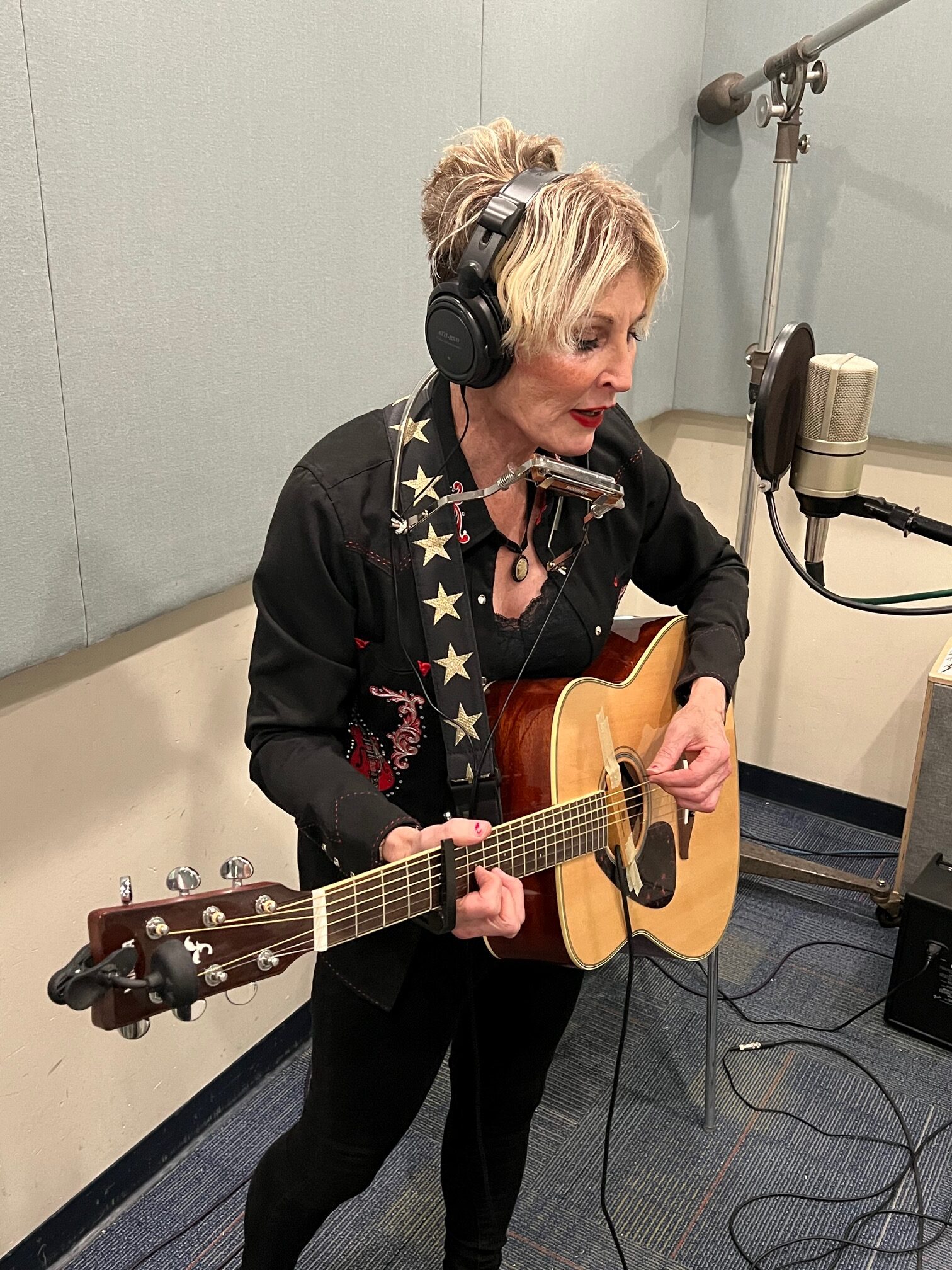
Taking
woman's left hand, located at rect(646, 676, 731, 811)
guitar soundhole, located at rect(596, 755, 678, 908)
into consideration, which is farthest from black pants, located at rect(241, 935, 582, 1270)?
woman's left hand, located at rect(646, 676, 731, 811)

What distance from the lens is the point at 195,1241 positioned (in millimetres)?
1740

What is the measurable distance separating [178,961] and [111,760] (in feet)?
2.58

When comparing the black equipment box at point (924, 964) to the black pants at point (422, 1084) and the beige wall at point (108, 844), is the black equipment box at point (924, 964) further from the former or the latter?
the beige wall at point (108, 844)

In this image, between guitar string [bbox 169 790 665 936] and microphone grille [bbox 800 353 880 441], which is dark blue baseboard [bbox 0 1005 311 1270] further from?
microphone grille [bbox 800 353 880 441]

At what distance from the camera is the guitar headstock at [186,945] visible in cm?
87

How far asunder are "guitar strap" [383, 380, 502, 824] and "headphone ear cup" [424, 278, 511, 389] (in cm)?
12

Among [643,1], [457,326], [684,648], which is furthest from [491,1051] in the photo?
[643,1]

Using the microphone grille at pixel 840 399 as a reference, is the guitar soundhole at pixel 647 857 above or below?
below

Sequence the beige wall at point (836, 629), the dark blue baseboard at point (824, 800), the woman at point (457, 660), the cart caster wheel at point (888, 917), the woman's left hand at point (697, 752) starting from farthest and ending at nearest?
the dark blue baseboard at point (824, 800) < the beige wall at point (836, 629) < the cart caster wheel at point (888, 917) < the woman's left hand at point (697, 752) < the woman at point (457, 660)

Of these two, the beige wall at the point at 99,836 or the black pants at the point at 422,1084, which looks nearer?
the black pants at the point at 422,1084

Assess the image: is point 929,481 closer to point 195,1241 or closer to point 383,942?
point 383,942

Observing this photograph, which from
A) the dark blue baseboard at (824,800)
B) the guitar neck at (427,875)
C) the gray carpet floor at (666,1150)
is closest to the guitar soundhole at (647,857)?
the guitar neck at (427,875)

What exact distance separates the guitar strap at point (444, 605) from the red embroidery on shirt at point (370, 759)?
0.08 m

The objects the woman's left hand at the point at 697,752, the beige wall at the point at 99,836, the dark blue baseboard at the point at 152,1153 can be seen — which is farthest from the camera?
the dark blue baseboard at the point at 152,1153
